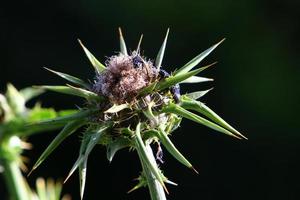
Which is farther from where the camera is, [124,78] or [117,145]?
[124,78]

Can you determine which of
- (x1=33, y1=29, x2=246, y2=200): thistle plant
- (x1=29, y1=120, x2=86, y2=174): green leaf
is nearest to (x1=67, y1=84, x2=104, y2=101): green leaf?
(x1=33, y1=29, x2=246, y2=200): thistle plant

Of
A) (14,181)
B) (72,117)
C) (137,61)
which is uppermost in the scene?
(14,181)

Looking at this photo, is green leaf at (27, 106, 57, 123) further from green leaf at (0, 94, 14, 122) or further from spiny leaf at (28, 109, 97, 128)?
spiny leaf at (28, 109, 97, 128)

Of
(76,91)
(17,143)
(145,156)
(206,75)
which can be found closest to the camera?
(145,156)

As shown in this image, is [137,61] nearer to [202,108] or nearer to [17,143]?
[202,108]

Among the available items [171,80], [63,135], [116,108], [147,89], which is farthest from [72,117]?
[171,80]

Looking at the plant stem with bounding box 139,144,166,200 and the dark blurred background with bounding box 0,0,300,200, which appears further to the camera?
the dark blurred background with bounding box 0,0,300,200
